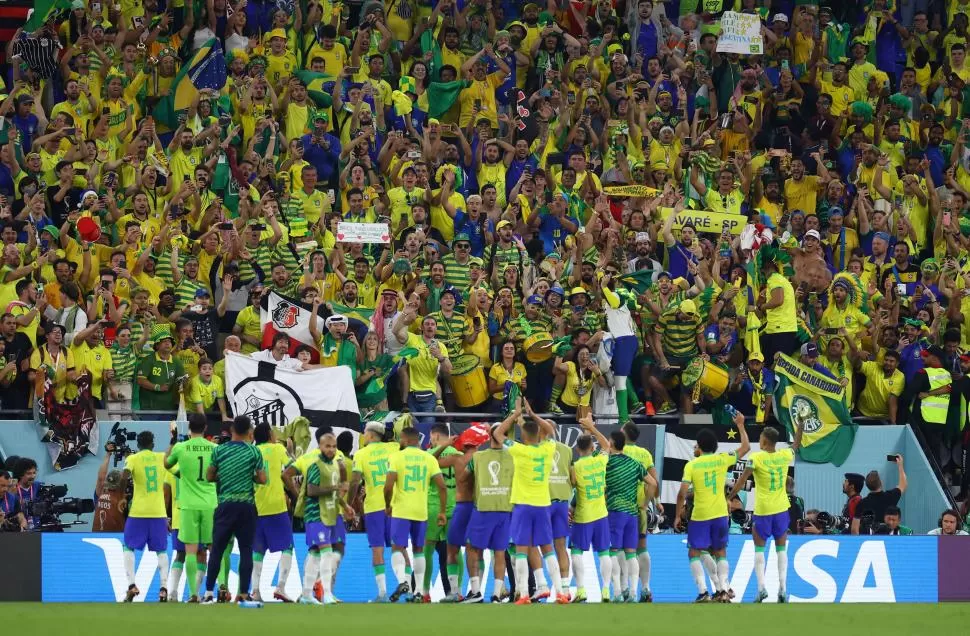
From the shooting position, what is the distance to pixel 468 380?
2127cm

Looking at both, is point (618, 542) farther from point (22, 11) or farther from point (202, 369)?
point (22, 11)

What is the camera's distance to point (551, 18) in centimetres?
2712

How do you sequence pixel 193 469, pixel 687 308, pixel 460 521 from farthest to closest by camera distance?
pixel 687 308, pixel 460 521, pixel 193 469

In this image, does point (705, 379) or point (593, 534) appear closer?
point (593, 534)

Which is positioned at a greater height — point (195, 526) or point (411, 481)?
point (411, 481)

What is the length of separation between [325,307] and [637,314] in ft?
14.1

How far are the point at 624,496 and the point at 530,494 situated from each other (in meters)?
1.27

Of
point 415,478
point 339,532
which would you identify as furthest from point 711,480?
point 339,532

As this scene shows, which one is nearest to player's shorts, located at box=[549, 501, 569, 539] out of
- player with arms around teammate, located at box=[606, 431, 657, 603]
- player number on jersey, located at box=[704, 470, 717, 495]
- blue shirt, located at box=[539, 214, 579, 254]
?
player with arms around teammate, located at box=[606, 431, 657, 603]

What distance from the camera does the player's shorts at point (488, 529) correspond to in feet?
55.7

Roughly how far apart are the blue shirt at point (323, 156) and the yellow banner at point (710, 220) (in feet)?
16.1

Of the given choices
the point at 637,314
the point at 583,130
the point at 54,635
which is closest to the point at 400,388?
the point at 637,314

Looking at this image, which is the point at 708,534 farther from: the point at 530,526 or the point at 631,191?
the point at 631,191

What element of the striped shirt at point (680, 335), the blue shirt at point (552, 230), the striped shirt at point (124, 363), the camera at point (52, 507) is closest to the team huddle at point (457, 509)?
the camera at point (52, 507)
